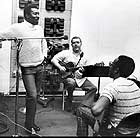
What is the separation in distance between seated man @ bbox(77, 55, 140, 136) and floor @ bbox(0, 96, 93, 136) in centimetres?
124

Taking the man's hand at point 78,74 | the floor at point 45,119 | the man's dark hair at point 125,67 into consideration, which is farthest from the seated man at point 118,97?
the man's hand at point 78,74

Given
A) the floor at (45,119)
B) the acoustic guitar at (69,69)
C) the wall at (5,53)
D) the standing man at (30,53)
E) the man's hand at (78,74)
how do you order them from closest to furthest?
1. the standing man at (30,53)
2. the floor at (45,119)
3. the man's hand at (78,74)
4. the acoustic guitar at (69,69)
5. the wall at (5,53)

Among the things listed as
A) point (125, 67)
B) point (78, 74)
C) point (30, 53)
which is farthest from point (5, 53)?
point (125, 67)

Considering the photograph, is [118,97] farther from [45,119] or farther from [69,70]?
Result: [69,70]

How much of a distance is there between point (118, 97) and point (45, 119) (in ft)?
7.61

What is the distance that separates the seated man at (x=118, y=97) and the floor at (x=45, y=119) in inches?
48.7

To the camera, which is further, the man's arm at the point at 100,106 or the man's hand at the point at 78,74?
the man's hand at the point at 78,74

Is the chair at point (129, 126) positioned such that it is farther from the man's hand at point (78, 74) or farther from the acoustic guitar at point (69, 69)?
the acoustic guitar at point (69, 69)

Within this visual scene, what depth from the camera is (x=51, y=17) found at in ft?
19.7

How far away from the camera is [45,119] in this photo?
4973 mm

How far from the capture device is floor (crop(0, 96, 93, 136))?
4379mm

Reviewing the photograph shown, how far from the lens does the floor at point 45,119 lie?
4.38m

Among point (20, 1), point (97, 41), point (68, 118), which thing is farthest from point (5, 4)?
point (68, 118)

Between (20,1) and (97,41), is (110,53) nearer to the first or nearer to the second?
(97,41)
